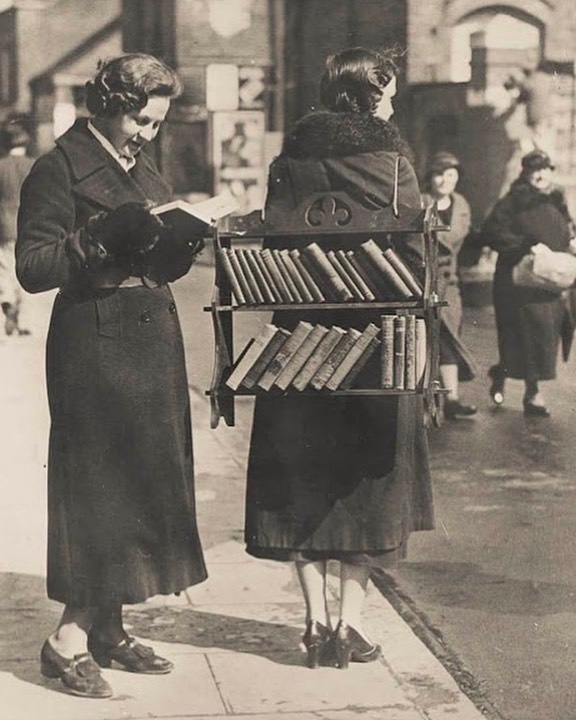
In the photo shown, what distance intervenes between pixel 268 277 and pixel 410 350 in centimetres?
43

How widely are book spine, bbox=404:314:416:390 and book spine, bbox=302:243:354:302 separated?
6.8 inches

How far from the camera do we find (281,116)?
1387 centimetres

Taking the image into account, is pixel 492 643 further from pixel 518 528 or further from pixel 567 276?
pixel 567 276

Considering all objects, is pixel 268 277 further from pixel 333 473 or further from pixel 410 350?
pixel 333 473

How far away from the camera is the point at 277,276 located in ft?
12.6

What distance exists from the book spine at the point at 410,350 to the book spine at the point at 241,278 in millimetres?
423

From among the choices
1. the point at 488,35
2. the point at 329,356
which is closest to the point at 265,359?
the point at 329,356

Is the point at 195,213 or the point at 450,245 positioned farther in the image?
the point at 450,245

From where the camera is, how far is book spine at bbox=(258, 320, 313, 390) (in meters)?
3.84

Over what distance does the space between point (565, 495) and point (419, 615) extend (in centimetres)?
207

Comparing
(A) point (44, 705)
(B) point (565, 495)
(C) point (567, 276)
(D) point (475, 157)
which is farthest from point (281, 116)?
Result: (A) point (44, 705)

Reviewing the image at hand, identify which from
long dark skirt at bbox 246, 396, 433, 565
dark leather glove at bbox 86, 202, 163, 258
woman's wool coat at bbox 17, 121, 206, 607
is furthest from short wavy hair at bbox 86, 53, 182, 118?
long dark skirt at bbox 246, 396, 433, 565

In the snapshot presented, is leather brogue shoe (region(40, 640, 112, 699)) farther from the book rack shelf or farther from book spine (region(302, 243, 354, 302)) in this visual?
book spine (region(302, 243, 354, 302))

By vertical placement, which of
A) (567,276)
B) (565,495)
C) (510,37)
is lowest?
(565,495)
